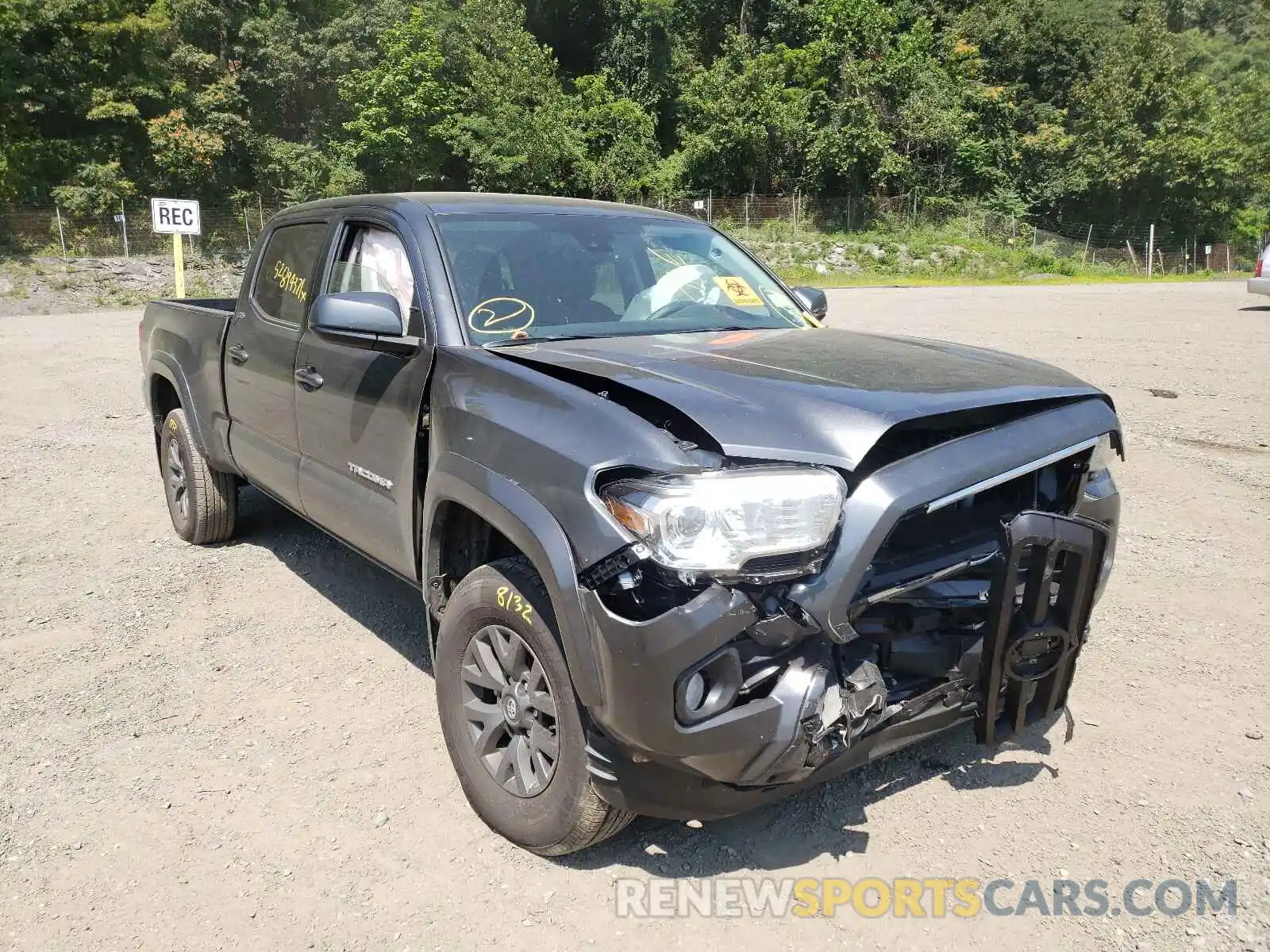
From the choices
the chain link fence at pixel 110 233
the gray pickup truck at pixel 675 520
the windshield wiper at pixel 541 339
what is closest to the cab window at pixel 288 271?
the gray pickup truck at pixel 675 520

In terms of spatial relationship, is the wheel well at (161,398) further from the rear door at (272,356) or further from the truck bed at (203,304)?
the rear door at (272,356)

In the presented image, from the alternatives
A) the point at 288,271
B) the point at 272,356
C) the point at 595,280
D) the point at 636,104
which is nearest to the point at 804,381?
the point at 595,280

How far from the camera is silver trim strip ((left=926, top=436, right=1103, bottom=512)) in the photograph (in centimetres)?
228

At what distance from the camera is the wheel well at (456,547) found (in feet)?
9.54

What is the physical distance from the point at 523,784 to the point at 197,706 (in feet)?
5.60

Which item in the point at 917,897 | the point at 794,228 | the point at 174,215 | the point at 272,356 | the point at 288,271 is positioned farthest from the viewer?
the point at 794,228

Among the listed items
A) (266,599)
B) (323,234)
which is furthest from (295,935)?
(323,234)

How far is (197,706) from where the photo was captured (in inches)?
144

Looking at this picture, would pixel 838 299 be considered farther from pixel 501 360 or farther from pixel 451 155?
pixel 451 155

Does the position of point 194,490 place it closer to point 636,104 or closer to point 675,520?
point 675,520

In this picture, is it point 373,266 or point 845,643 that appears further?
point 373,266

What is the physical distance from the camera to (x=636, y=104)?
151 feet

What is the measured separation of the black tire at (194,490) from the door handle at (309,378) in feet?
5.37

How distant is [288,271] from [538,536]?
2624mm
